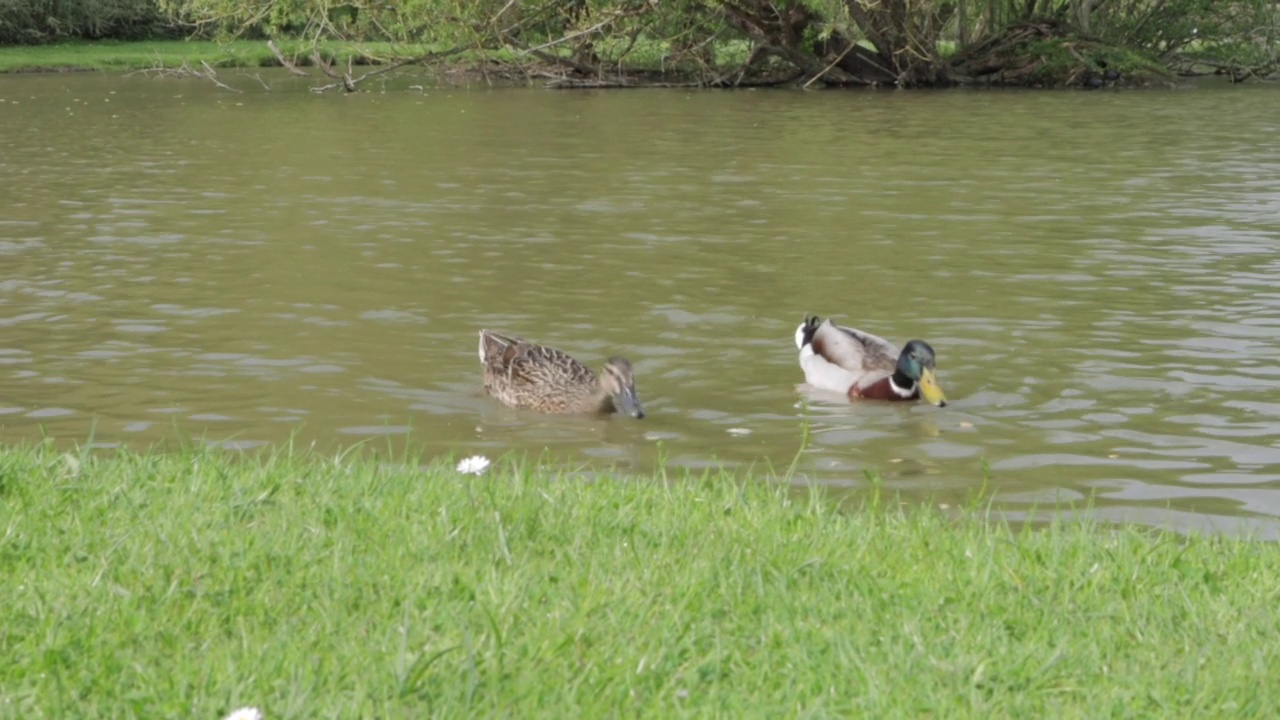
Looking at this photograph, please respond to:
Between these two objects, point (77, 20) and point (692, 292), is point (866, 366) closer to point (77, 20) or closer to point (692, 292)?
point (692, 292)

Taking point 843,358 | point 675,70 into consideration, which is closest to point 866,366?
point 843,358

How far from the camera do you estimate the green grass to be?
51.4 metres

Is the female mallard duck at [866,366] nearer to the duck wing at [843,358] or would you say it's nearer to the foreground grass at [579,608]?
the duck wing at [843,358]

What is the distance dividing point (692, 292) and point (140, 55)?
44986 mm

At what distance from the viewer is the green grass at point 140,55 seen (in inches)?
2025

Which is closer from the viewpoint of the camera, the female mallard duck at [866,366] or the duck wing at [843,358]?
the female mallard duck at [866,366]

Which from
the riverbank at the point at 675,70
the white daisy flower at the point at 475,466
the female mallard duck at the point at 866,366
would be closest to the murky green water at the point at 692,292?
the female mallard duck at the point at 866,366

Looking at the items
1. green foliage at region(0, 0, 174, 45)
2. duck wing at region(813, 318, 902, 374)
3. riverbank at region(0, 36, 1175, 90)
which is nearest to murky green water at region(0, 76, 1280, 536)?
duck wing at region(813, 318, 902, 374)

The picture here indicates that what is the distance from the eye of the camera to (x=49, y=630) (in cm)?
477

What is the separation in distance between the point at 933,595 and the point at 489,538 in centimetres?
146

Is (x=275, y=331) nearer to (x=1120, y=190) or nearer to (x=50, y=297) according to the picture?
(x=50, y=297)

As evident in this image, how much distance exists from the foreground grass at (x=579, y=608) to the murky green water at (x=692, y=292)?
2170 millimetres

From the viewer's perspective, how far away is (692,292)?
45.9 feet

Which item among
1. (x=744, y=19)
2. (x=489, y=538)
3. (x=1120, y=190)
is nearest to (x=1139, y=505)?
(x=489, y=538)
